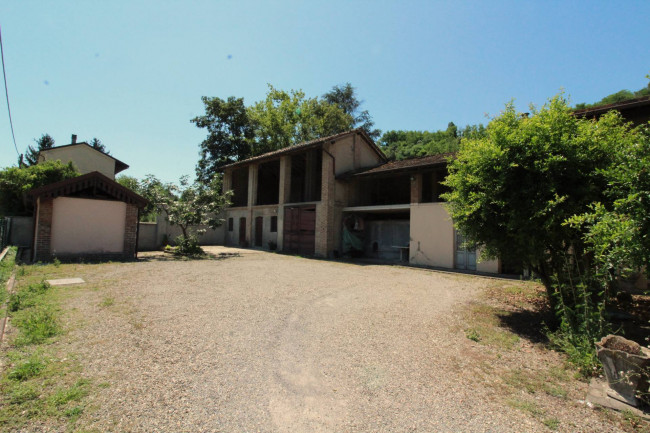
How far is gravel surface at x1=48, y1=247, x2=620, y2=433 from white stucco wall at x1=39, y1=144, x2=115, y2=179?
22415 mm

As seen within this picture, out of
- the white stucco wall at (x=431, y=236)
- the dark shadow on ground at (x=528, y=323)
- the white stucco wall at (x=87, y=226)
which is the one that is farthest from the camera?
the white stucco wall at (x=431, y=236)

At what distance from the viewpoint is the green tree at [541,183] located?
485 cm

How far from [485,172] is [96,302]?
25.6 ft

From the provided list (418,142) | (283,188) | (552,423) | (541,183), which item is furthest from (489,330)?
(418,142)

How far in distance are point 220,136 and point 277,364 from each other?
3173cm

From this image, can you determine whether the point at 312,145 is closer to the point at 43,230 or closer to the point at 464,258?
the point at 464,258

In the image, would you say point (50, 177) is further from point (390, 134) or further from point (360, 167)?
point (390, 134)

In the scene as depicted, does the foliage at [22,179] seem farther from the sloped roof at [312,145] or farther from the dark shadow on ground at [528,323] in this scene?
the dark shadow on ground at [528,323]

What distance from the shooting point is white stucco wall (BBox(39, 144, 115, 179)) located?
23.3 m

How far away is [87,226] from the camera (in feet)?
42.0

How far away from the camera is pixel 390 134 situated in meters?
59.5

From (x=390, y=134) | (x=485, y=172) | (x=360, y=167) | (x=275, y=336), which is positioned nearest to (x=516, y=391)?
(x=275, y=336)

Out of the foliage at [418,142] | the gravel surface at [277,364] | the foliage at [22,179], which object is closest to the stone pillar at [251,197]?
the foliage at [22,179]

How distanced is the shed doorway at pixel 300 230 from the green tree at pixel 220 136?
14.8 meters
